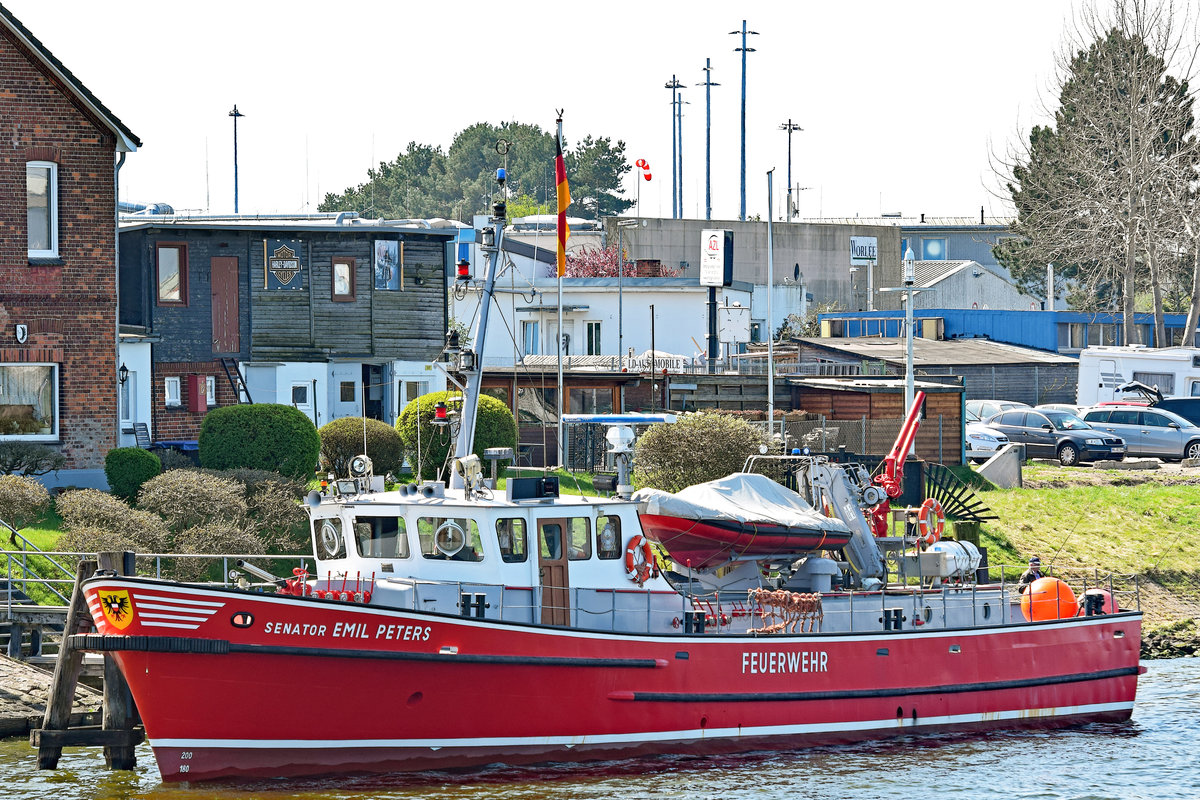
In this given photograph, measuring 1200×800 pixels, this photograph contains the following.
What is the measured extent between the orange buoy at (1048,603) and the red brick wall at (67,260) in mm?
17196

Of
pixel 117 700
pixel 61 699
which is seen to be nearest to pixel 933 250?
pixel 117 700

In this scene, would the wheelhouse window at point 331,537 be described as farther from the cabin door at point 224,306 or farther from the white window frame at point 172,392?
the cabin door at point 224,306

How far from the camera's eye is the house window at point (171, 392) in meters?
36.5

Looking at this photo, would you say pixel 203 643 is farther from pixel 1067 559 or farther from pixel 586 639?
pixel 1067 559

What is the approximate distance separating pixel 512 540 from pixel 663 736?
3.08m

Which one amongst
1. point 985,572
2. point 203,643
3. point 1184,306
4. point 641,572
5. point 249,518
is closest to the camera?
point 203,643

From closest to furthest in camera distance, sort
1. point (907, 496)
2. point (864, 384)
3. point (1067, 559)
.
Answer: point (1067, 559), point (907, 496), point (864, 384)

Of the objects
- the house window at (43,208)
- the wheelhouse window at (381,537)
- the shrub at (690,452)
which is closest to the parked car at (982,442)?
the shrub at (690,452)

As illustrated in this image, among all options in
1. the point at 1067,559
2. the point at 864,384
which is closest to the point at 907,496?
the point at 1067,559

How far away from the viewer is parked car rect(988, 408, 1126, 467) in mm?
41875

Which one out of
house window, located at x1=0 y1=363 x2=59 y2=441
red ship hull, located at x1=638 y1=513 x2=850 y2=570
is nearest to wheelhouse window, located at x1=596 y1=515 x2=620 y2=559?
red ship hull, located at x1=638 y1=513 x2=850 y2=570

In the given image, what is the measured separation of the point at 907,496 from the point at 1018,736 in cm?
1246

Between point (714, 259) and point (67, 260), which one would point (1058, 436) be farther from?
point (67, 260)

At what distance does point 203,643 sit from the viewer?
16750 millimetres
